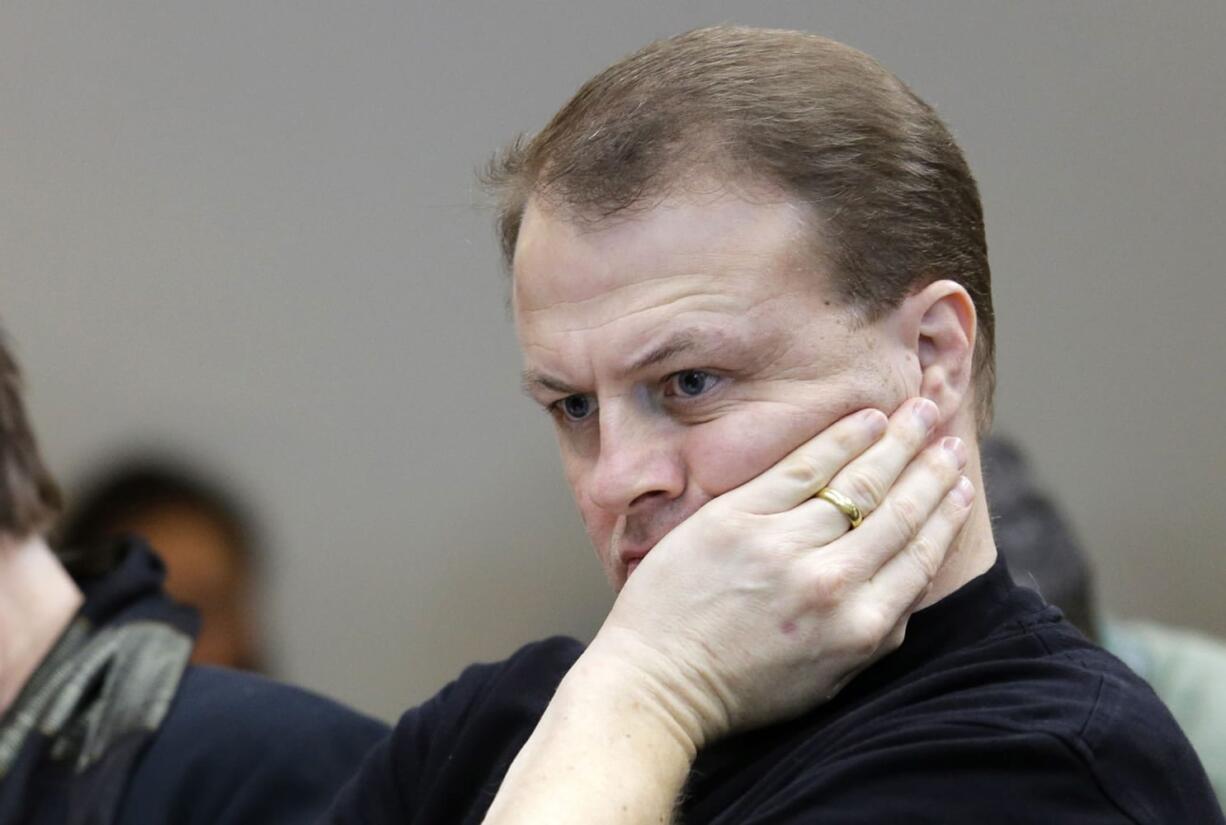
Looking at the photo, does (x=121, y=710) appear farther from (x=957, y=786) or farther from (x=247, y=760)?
(x=957, y=786)

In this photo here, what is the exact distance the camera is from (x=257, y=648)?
5348 mm

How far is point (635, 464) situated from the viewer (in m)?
1.71

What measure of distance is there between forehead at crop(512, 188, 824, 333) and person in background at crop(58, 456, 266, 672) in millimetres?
3828

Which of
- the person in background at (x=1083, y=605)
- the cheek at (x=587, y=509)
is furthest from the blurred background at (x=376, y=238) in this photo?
the cheek at (x=587, y=509)

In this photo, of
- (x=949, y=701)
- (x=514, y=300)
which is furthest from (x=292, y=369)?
(x=949, y=701)

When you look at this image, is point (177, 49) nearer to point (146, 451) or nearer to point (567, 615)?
point (146, 451)

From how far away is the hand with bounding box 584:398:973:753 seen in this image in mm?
1617

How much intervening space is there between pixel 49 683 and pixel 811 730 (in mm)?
1472

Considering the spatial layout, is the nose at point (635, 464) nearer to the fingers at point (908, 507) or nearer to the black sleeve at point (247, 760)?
the fingers at point (908, 507)

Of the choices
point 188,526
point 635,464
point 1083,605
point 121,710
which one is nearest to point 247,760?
point 121,710

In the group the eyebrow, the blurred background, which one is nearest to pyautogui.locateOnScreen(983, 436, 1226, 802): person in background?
the blurred background

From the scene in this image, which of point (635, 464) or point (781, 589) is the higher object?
point (635, 464)

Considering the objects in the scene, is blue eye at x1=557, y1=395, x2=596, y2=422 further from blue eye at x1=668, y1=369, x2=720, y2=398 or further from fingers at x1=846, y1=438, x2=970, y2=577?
fingers at x1=846, y1=438, x2=970, y2=577

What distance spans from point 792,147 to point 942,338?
25 cm
